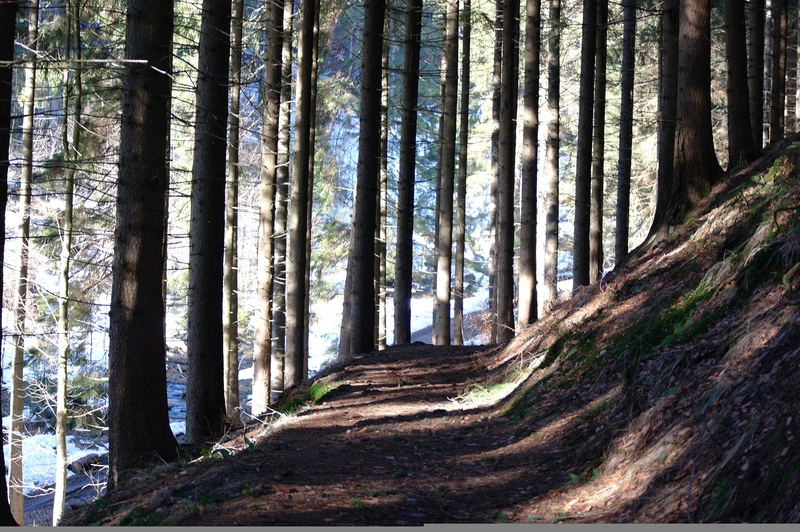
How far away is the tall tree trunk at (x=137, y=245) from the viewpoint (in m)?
7.56

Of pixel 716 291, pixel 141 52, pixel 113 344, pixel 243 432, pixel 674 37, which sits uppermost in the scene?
pixel 674 37

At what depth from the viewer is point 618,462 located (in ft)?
16.8

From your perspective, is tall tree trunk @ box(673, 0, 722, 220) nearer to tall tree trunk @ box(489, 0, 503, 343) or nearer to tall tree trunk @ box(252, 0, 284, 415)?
tall tree trunk @ box(252, 0, 284, 415)

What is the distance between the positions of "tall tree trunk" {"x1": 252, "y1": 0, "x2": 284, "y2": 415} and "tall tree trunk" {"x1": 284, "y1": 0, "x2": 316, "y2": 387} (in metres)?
0.61

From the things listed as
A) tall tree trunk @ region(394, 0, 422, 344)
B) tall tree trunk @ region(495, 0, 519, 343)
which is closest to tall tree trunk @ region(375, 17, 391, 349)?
tall tree trunk @ region(394, 0, 422, 344)

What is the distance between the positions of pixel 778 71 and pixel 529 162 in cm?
785

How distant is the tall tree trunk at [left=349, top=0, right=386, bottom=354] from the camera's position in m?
13.1

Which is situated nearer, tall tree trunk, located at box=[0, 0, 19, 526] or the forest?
tall tree trunk, located at box=[0, 0, 19, 526]

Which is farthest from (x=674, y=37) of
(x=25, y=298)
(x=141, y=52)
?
(x=25, y=298)

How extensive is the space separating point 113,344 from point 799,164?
740 centimetres

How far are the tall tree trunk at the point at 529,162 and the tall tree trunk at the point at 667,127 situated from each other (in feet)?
9.45

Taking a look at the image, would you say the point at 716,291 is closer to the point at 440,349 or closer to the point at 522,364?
the point at 522,364

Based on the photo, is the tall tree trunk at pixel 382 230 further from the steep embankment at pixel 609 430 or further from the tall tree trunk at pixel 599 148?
the steep embankment at pixel 609 430

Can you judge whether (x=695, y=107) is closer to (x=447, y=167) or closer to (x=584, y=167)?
(x=584, y=167)
